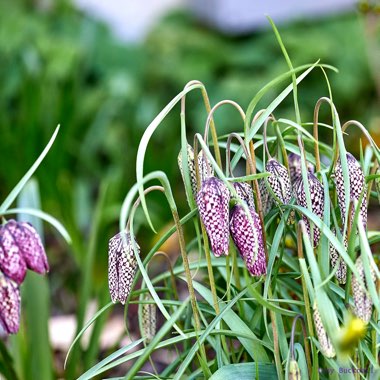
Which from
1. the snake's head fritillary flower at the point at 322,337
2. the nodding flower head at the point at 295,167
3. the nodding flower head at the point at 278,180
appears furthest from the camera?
Result: the nodding flower head at the point at 295,167

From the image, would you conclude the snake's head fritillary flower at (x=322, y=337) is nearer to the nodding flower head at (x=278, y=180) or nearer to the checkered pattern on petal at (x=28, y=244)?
the nodding flower head at (x=278, y=180)

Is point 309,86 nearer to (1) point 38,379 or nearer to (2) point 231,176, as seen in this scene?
(1) point 38,379

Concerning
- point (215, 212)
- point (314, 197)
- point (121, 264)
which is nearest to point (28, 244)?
point (121, 264)

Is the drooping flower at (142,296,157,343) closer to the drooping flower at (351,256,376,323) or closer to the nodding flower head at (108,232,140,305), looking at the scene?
the nodding flower head at (108,232,140,305)

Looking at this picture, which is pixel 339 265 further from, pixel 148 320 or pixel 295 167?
pixel 148 320

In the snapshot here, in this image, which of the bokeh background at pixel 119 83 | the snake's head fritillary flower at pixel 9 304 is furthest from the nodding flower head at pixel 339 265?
the bokeh background at pixel 119 83

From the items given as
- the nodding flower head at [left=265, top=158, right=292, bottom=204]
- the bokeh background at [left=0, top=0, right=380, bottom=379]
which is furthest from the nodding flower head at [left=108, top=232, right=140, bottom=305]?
the bokeh background at [left=0, top=0, right=380, bottom=379]

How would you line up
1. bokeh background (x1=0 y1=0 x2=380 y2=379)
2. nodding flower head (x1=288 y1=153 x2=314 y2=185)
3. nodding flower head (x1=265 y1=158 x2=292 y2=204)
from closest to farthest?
1. nodding flower head (x1=265 y1=158 x2=292 y2=204)
2. nodding flower head (x1=288 y1=153 x2=314 y2=185)
3. bokeh background (x1=0 y1=0 x2=380 y2=379)
